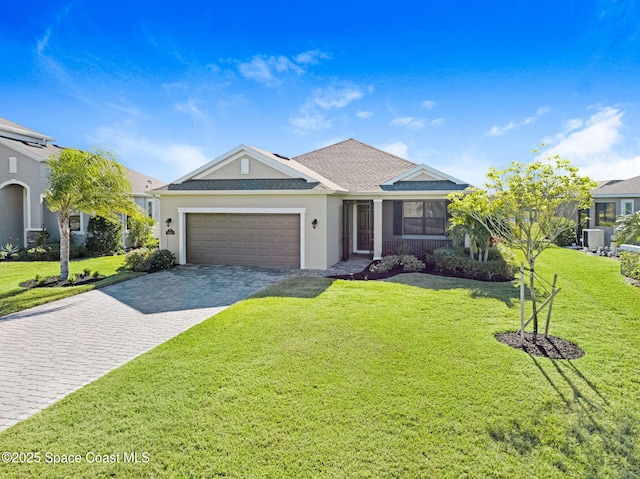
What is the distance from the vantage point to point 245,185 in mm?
16266

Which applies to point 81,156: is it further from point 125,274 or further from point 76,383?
point 76,383

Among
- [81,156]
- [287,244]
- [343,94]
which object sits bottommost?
[287,244]

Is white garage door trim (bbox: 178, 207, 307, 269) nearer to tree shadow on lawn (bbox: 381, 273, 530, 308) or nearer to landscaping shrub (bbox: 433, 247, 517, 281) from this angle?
tree shadow on lawn (bbox: 381, 273, 530, 308)

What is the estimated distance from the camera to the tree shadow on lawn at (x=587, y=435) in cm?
396

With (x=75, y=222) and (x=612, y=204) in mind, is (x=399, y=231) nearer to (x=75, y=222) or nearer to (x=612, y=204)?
(x=612, y=204)

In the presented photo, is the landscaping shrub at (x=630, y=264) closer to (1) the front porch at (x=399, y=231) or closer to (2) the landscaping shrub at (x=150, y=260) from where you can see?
(1) the front porch at (x=399, y=231)

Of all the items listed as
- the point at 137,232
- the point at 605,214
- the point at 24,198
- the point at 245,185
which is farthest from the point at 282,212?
the point at 605,214

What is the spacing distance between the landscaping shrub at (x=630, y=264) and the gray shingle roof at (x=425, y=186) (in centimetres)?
606

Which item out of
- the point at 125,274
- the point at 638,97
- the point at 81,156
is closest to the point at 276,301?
the point at 125,274

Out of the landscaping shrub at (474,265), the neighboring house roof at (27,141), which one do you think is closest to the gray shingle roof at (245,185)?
the landscaping shrub at (474,265)

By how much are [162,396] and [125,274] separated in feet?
34.3

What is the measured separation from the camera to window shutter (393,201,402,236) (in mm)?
17688

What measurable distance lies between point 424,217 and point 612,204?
44.4 feet

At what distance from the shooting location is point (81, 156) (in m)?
13.2
